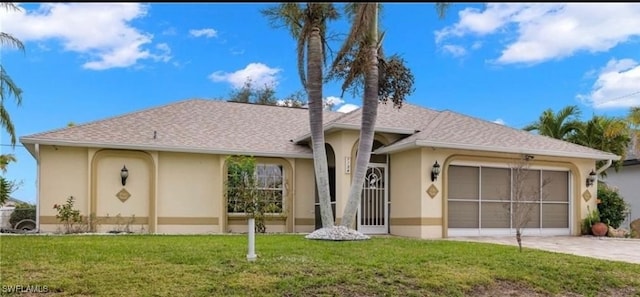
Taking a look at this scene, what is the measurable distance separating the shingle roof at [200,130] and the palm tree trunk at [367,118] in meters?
4.74

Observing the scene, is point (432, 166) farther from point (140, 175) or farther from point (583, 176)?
point (140, 175)

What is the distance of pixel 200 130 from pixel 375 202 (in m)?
6.28

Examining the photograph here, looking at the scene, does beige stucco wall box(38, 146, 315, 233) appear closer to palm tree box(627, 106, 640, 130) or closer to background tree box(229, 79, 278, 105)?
palm tree box(627, 106, 640, 130)

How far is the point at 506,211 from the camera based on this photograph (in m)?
17.5

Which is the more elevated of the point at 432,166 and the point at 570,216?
the point at 432,166

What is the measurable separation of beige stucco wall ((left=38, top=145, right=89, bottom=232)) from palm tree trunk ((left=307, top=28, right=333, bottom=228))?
7294 mm

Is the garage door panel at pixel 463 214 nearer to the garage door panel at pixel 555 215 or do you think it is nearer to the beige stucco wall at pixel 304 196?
the garage door panel at pixel 555 215

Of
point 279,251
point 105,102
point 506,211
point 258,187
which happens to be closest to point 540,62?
point 506,211

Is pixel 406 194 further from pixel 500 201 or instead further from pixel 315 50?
pixel 315 50

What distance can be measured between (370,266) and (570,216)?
38.7ft

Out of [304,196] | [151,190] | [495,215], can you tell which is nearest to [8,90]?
[151,190]

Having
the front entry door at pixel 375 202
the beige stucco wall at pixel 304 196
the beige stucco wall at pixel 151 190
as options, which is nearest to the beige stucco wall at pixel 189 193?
the beige stucco wall at pixel 151 190

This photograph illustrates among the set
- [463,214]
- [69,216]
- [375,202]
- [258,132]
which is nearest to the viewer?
[69,216]

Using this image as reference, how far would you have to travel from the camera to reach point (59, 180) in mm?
16469
